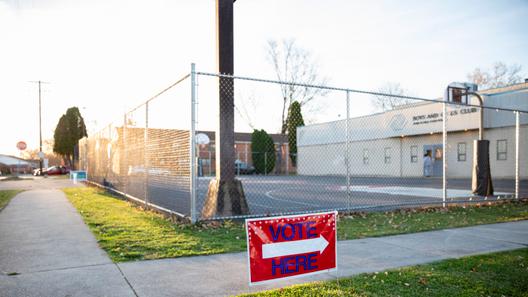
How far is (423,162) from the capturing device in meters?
29.5

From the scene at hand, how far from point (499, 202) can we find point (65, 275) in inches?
464

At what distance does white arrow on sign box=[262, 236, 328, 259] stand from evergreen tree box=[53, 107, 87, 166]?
210 feet

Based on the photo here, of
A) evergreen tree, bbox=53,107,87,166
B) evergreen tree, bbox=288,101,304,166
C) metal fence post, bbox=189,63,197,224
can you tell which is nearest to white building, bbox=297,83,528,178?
evergreen tree, bbox=288,101,304,166

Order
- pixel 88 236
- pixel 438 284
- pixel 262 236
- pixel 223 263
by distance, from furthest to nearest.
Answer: pixel 88 236 < pixel 223 263 < pixel 438 284 < pixel 262 236

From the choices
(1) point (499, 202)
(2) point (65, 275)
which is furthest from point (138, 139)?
(1) point (499, 202)

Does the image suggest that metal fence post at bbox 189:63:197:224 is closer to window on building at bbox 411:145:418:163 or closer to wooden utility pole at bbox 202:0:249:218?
wooden utility pole at bbox 202:0:249:218

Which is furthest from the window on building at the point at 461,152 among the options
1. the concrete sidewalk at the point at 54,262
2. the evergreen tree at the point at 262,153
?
the concrete sidewalk at the point at 54,262

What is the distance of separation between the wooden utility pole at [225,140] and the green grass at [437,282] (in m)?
3.66

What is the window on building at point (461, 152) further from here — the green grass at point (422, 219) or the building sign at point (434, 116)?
the green grass at point (422, 219)

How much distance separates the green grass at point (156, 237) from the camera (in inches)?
199

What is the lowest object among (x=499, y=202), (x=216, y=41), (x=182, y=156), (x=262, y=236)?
(x=499, y=202)

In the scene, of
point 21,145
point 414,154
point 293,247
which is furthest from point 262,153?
point 293,247

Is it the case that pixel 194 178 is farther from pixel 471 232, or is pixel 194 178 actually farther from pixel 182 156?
pixel 471 232

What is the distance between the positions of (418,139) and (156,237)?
29.1m
